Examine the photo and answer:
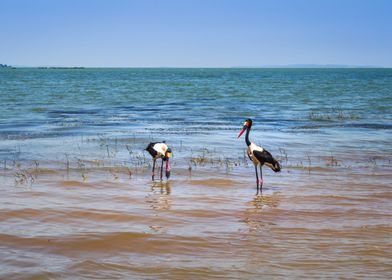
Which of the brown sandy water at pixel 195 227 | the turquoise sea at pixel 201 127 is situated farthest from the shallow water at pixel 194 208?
the turquoise sea at pixel 201 127

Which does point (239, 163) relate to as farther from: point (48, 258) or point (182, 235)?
point (48, 258)

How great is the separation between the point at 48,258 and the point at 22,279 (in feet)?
2.48

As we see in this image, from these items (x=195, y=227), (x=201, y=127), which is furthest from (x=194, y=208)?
(x=201, y=127)

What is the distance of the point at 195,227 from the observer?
334 inches

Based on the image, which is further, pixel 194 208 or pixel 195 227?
pixel 194 208

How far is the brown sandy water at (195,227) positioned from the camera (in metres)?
6.69

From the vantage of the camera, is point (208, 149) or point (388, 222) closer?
point (388, 222)

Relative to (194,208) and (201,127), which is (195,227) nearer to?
(194,208)

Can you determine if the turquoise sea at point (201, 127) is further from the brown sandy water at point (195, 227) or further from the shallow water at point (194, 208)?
the brown sandy water at point (195, 227)

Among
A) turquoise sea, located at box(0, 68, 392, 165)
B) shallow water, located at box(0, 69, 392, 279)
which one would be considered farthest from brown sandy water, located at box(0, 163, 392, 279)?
turquoise sea, located at box(0, 68, 392, 165)

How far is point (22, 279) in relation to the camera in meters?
6.21

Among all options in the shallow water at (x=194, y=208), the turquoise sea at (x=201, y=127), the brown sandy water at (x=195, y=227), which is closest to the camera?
the brown sandy water at (x=195, y=227)

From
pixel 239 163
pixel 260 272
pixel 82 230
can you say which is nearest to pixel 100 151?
pixel 239 163

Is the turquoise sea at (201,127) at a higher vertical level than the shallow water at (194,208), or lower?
higher
